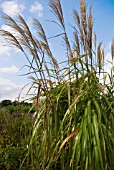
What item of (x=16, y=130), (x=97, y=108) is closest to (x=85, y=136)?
(x=97, y=108)

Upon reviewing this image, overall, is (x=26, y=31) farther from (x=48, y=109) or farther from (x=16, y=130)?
(x=16, y=130)

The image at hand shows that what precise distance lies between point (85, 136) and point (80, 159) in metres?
0.29

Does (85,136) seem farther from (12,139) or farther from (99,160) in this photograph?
(12,139)

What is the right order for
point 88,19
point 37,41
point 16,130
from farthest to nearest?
1. point 16,130
2. point 37,41
3. point 88,19

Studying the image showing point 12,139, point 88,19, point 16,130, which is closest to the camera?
point 88,19

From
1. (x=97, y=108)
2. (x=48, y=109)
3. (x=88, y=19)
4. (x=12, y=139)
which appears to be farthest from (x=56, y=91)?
(x=12, y=139)

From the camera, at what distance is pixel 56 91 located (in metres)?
3.14

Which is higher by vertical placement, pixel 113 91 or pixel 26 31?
pixel 26 31

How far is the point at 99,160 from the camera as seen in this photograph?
2699mm

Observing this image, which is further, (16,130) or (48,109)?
(16,130)

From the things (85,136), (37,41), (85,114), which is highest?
(37,41)

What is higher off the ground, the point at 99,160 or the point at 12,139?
the point at 12,139

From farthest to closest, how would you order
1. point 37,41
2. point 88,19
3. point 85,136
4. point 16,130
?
point 16,130 < point 37,41 < point 88,19 < point 85,136

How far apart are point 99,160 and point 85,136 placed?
0.71ft
